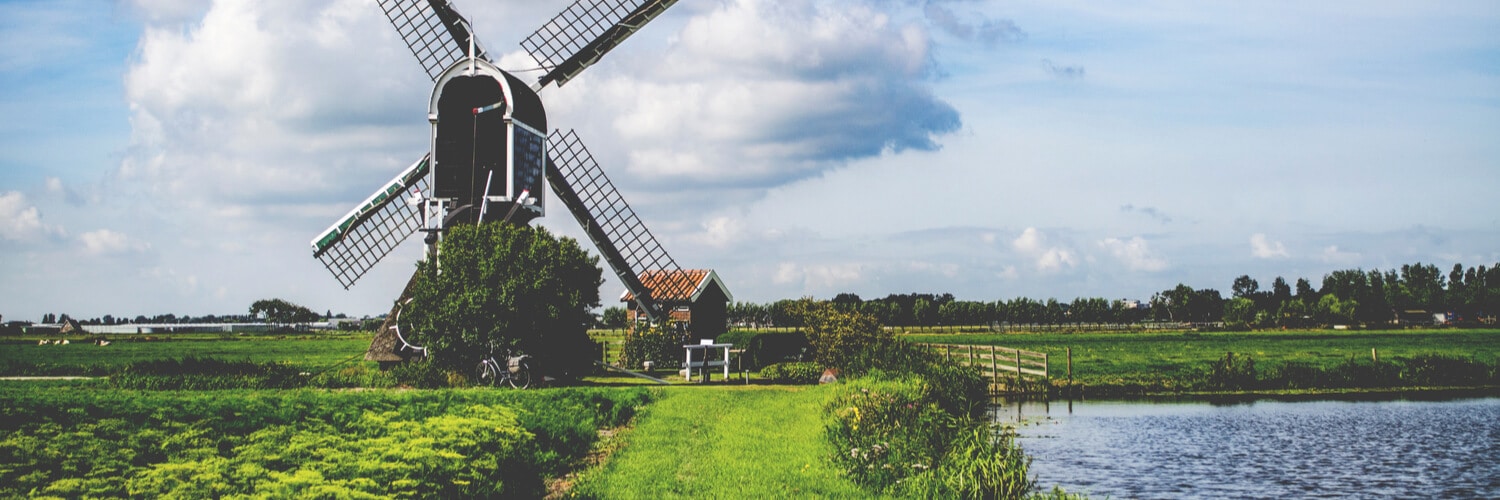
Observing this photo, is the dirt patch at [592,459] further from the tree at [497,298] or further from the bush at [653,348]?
the bush at [653,348]

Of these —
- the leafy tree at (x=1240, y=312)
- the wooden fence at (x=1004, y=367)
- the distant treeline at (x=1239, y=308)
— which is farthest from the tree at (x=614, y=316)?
the wooden fence at (x=1004, y=367)

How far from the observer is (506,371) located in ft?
94.9

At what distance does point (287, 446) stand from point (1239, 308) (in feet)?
550

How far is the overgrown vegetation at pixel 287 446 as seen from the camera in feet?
32.6

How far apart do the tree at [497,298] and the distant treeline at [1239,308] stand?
107 meters

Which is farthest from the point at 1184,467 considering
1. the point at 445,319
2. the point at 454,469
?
the point at 445,319

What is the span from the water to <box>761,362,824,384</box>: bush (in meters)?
5.83

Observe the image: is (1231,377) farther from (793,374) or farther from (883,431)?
(883,431)

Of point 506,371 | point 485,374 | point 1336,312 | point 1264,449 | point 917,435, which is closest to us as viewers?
point 917,435

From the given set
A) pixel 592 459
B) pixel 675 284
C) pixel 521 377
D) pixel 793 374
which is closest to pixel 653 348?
pixel 675 284

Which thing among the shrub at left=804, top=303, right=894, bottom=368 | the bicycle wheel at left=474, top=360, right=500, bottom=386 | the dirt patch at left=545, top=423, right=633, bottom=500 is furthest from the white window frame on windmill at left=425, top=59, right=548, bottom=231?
the dirt patch at left=545, top=423, right=633, bottom=500

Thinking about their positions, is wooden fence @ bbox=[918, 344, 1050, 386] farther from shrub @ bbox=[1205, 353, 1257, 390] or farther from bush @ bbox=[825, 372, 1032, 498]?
bush @ bbox=[825, 372, 1032, 498]

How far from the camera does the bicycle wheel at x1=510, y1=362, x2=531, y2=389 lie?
93.1ft

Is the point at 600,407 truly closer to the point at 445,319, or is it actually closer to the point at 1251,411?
the point at 445,319
